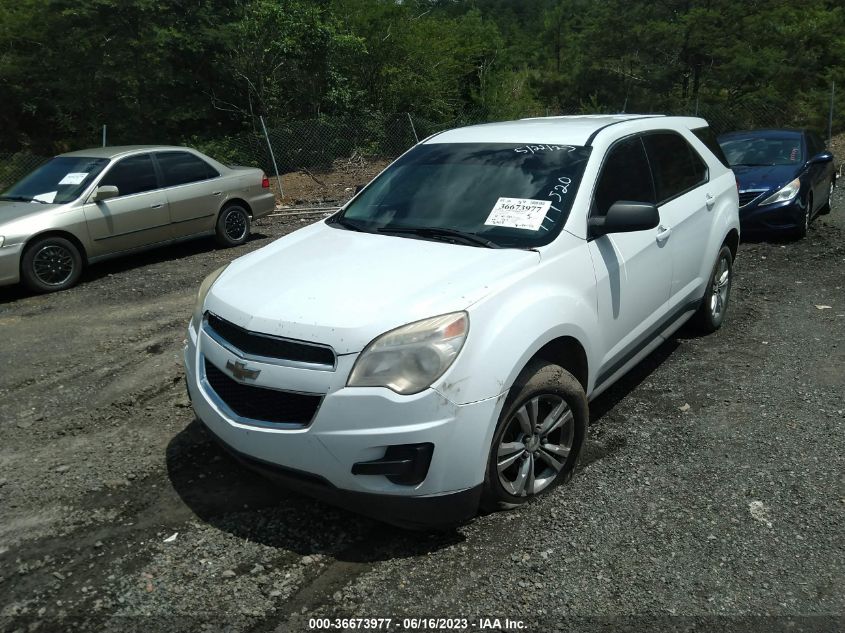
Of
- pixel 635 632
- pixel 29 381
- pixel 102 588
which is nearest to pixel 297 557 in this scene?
pixel 102 588

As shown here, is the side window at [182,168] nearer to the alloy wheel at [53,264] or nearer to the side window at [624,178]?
the alloy wheel at [53,264]

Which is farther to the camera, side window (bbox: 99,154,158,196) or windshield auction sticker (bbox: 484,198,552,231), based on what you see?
side window (bbox: 99,154,158,196)

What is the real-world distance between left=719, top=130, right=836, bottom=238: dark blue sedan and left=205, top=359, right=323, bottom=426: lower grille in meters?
7.94

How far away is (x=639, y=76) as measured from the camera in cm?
2638

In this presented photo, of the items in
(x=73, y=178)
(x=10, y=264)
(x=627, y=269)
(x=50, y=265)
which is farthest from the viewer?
(x=73, y=178)

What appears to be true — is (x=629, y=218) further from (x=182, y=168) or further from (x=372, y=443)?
(x=182, y=168)

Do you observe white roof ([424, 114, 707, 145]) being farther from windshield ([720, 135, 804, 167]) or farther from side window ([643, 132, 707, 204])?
windshield ([720, 135, 804, 167])

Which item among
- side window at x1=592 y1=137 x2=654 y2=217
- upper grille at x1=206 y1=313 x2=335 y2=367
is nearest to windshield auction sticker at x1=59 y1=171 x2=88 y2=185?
upper grille at x1=206 y1=313 x2=335 y2=367

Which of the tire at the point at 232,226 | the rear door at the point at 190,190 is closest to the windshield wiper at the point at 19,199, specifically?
the rear door at the point at 190,190

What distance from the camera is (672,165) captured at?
480 centimetres

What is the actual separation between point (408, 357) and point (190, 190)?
24.5 ft

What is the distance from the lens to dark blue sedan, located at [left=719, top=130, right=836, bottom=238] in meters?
8.95

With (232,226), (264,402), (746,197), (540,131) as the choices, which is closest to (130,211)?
(232,226)

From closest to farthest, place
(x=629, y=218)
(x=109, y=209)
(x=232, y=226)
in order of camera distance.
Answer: (x=629, y=218)
(x=109, y=209)
(x=232, y=226)
